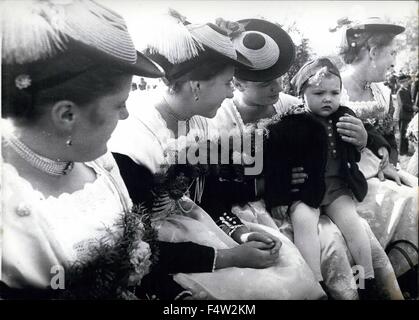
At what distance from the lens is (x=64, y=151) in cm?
278

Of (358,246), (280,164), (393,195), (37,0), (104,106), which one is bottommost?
(358,246)

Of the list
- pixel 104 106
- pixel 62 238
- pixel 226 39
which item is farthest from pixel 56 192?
pixel 226 39

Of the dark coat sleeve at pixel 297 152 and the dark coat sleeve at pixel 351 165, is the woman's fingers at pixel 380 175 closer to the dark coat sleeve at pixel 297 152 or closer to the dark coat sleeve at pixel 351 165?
the dark coat sleeve at pixel 351 165

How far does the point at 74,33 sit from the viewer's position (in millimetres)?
2682

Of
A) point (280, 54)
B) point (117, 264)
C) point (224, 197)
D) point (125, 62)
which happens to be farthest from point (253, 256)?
point (125, 62)

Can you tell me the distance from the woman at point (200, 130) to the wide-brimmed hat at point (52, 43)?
28 centimetres

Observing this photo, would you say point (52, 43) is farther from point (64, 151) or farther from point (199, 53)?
point (199, 53)

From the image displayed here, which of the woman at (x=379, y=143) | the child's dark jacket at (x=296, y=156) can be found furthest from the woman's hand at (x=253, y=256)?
the woman at (x=379, y=143)

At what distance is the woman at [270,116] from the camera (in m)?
3.09

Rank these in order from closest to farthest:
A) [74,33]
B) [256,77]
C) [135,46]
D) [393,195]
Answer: [74,33], [135,46], [256,77], [393,195]

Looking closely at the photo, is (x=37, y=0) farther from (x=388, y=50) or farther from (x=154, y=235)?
(x=388, y=50)

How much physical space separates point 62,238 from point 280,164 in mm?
1203

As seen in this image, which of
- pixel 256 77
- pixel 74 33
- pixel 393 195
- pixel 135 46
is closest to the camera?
pixel 74 33

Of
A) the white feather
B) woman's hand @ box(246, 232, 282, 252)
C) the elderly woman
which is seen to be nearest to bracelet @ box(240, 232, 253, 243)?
woman's hand @ box(246, 232, 282, 252)
